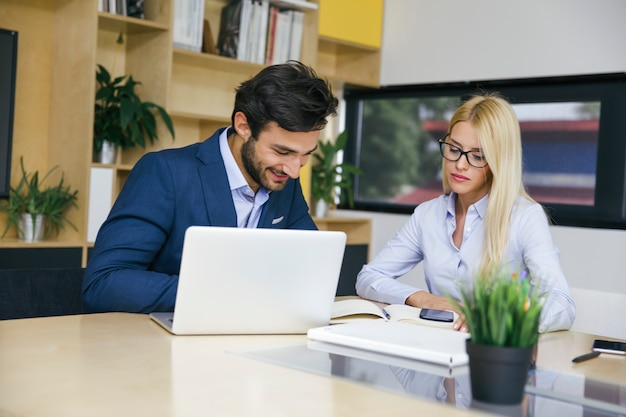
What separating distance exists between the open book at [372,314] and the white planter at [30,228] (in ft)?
6.76

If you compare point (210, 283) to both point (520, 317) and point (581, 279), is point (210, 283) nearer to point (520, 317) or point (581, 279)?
point (520, 317)

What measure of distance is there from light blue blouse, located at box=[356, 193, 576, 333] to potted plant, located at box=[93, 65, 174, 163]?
157cm

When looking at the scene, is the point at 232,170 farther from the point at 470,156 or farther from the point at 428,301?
the point at 470,156

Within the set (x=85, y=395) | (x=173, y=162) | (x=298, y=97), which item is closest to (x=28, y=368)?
(x=85, y=395)

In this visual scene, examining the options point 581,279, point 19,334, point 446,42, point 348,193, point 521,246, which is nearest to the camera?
point 19,334

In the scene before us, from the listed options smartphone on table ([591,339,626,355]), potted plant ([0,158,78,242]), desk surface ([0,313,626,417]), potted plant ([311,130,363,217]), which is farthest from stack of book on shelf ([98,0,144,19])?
smartphone on table ([591,339,626,355])

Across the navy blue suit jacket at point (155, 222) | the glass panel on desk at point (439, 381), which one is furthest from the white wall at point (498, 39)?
the glass panel on desk at point (439, 381)

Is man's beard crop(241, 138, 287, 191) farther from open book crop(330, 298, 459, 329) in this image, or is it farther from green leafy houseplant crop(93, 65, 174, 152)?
green leafy houseplant crop(93, 65, 174, 152)

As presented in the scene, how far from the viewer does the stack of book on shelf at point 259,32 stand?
14.1ft

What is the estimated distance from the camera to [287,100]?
214 cm

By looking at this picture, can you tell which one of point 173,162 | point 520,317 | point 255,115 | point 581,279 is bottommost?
point 581,279

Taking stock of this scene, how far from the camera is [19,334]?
154 centimetres

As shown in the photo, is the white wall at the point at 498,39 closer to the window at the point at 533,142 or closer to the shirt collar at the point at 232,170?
the window at the point at 533,142

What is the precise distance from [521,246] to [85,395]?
1.64 metres
